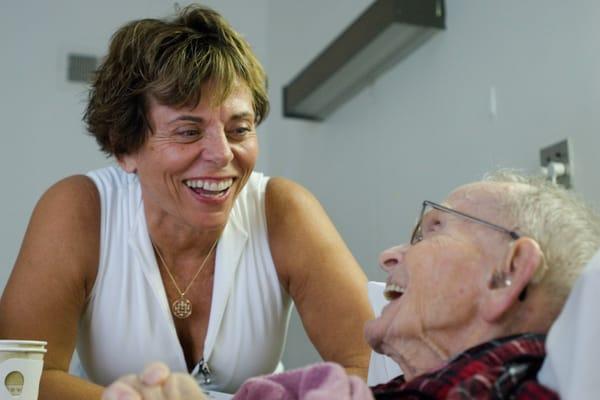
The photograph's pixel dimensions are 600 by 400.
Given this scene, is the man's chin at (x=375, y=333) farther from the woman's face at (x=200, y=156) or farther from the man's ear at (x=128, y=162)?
the man's ear at (x=128, y=162)

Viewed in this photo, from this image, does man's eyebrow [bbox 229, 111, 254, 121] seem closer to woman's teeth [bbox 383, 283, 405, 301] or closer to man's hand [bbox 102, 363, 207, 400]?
woman's teeth [bbox 383, 283, 405, 301]

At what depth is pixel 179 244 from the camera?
169 centimetres

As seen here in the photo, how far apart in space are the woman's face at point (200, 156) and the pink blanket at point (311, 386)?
2.22 ft

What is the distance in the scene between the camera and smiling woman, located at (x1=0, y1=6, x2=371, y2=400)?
60.4 inches

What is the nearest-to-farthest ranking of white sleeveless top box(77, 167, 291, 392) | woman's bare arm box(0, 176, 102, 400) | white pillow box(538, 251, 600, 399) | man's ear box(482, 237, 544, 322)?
white pillow box(538, 251, 600, 399), man's ear box(482, 237, 544, 322), woman's bare arm box(0, 176, 102, 400), white sleeveless top box(77, 167, 291, 392)

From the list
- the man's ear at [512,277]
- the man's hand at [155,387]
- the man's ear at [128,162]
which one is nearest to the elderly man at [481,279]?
the man's ear at [512,277]

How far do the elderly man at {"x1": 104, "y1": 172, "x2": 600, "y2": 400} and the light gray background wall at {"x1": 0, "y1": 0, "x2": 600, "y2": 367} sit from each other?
→ 3.10ft

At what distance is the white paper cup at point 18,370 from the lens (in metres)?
1.02

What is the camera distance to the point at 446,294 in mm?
945

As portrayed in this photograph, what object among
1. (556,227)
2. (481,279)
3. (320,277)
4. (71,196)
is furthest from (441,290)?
(71,196)

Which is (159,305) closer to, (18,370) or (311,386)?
(18,370)

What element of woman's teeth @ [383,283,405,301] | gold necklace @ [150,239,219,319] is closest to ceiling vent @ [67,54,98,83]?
gold necklace @ [150,239,219,319]

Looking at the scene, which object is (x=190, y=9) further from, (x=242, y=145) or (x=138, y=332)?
(x=138, y=332)

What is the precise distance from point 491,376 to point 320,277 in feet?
2.85
